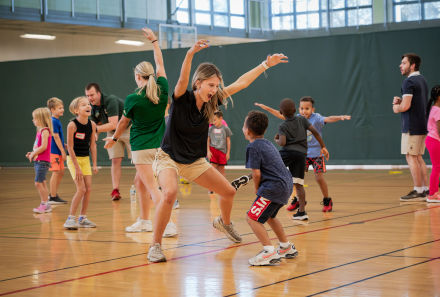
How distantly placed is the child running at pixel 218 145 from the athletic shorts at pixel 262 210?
488 cm

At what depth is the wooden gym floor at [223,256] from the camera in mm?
3100

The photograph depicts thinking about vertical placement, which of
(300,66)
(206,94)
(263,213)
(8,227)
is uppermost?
(300,66)

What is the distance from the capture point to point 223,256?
13.0 feet

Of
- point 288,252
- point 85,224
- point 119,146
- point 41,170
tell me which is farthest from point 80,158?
point 288,252

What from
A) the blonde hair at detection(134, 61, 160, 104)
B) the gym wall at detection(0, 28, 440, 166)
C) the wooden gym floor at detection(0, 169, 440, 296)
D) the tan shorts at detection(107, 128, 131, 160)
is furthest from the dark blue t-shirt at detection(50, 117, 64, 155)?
the gym wall at detection(0, 28, 440, 166)

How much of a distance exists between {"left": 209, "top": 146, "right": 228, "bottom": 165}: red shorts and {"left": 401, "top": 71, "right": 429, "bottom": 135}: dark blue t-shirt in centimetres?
304

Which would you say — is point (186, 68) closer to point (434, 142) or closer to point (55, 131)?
point (434, 142)

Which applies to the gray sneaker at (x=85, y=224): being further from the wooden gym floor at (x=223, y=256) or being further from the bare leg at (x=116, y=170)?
the bare leg at (x=116, y=170)

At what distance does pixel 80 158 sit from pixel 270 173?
8.54ft

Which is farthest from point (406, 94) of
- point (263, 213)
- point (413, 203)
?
point (263, 213)

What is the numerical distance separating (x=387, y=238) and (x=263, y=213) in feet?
4.36

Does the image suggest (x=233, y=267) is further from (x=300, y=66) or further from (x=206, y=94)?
(x=300, y=66)

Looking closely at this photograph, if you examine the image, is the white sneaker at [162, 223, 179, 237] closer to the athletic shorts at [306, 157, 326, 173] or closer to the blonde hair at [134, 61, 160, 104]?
the blonde hair at [134, 61, 160, 104]

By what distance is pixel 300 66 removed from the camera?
498 inches
